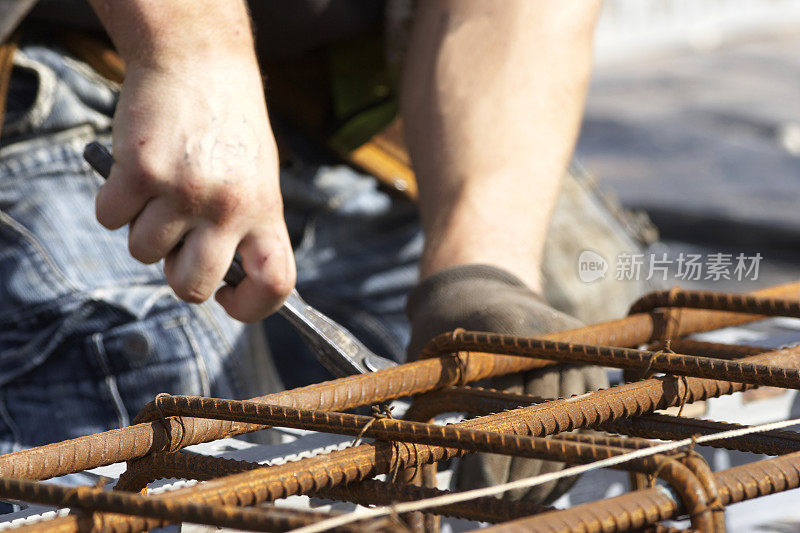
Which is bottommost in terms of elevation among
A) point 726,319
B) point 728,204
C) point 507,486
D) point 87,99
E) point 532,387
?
point 507,486

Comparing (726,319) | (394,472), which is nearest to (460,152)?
(726,319)

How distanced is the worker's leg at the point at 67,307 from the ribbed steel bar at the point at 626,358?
15.6 inches

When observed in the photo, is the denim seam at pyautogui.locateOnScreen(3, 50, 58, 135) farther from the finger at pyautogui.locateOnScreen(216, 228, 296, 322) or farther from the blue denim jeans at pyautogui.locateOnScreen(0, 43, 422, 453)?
the finger at pyautogui.locateOnScreen(216, 228, 296, 322)

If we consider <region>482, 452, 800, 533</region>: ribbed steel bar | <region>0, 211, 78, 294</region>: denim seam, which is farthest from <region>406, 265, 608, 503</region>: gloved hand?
<region>0, 211, 78, 294</region>: denim seam

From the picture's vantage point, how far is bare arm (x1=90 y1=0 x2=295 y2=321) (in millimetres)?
613

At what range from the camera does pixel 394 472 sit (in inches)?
17.6

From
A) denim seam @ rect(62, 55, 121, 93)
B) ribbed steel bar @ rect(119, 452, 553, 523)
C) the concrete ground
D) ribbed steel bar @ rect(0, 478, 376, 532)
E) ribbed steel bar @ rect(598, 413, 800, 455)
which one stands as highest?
the concrete ground

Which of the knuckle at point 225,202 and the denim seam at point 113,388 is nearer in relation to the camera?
the knuckle at point 225,202

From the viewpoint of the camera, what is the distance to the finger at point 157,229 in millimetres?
620

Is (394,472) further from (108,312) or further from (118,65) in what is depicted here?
(118,65)

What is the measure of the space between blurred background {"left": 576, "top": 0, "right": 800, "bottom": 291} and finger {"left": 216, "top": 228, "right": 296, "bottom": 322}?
0.71 meters

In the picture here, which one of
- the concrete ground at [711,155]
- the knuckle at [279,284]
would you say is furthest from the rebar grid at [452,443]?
the concrete ground at [711,155]

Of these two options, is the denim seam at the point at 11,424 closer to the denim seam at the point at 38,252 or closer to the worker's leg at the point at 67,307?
the worker's leg at the point at 67,307

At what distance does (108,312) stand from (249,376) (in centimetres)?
16
